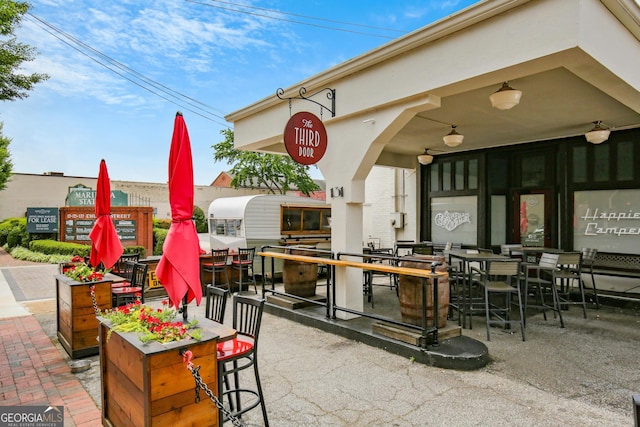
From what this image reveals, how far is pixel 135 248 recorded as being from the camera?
1266 centimetres

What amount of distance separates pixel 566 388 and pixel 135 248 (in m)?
12.5

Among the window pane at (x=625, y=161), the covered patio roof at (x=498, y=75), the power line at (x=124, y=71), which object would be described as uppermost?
the power line at (x=124, y=71)

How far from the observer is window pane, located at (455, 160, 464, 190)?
9.16m

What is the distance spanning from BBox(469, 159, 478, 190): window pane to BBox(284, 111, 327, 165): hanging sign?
4679 millimetres

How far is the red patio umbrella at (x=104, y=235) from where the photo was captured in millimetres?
4621

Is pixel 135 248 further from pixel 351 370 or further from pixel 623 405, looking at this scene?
pixel 623 405

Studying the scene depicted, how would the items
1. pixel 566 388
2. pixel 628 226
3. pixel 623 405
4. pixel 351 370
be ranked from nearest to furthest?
1. pixel 623 405
2. pixel 566 388
3. pixel 351 370
4. pixel 628 226

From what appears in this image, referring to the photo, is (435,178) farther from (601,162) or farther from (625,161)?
(625,161)

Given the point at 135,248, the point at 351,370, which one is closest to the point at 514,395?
the point at 351,370

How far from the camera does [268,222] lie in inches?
366

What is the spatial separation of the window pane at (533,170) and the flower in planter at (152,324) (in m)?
7.79

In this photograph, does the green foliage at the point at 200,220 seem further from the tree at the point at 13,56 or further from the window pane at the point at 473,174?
the window pane at the point at 473,174

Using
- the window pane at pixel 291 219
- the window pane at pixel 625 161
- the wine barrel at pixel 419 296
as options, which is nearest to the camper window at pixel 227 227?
the window pane at pixel 291 219

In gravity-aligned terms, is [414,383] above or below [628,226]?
below
